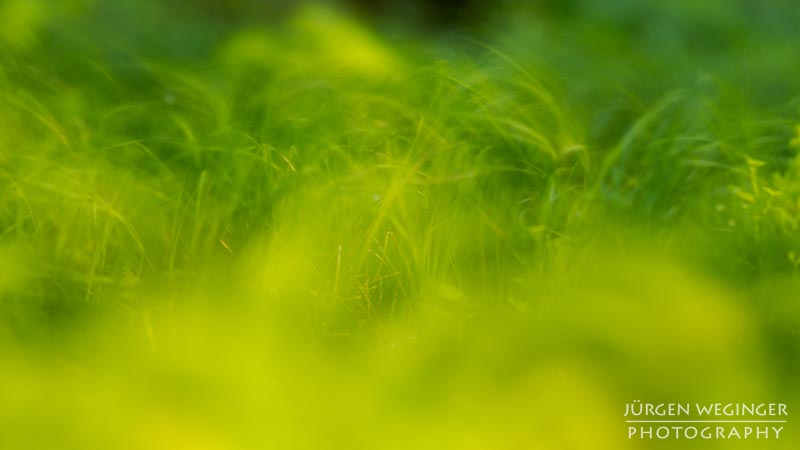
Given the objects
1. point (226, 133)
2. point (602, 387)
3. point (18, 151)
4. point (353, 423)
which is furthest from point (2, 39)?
point (602, 387)

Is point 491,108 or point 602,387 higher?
point 491,108

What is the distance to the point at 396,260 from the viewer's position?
5.97 ft

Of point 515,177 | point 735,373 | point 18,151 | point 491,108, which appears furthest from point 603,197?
point 18,151

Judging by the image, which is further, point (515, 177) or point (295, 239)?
point (515, 177)

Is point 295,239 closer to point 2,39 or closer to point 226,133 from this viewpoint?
point 226,133

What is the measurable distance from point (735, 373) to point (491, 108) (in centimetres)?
91

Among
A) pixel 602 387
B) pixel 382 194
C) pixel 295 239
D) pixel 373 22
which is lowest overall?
pixel 602 387

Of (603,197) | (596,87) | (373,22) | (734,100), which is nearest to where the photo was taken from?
(603,197)

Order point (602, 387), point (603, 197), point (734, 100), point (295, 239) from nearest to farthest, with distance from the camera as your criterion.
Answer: point (602, 387) < point (295, 239) < point (603, 197) < point (734, 100)

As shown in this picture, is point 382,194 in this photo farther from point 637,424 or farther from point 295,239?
point 637,424

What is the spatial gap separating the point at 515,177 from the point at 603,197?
21 centimetres

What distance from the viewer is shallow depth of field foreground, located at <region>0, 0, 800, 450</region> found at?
150cm

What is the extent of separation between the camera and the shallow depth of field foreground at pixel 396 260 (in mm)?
1504

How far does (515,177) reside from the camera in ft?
7.02
